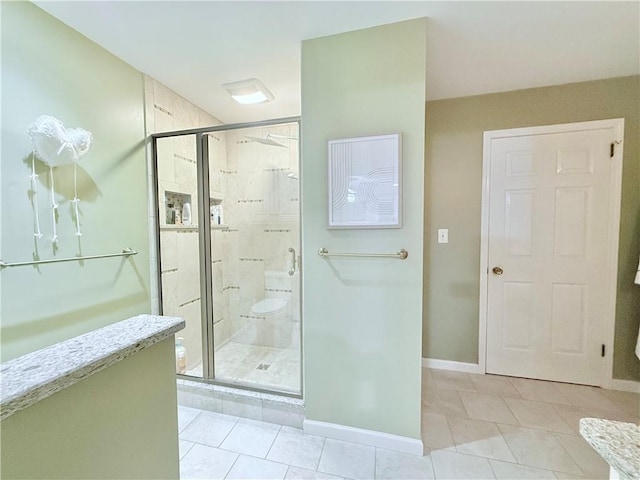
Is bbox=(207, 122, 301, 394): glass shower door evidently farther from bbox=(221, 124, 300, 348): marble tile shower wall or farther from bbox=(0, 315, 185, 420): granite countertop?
bbox=(0, 315, 185, 420): granite countertop

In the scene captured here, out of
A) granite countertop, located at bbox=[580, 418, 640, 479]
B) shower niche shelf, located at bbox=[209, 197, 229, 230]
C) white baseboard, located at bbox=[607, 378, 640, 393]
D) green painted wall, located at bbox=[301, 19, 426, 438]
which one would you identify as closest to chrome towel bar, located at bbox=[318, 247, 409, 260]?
green painted wall, located at bbox=[301, 19, 426, 438]

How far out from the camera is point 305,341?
171 cm

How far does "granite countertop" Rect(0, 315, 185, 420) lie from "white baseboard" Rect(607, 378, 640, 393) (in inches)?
122

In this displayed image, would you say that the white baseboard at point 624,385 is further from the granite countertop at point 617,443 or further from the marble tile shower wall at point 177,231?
the marble tile shower wall at point 177,231

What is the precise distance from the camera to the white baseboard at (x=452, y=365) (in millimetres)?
2393

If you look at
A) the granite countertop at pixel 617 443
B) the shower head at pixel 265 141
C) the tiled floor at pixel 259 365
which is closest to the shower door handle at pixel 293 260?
the tiled floor at pixel 259 365

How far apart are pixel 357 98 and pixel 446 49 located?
747 mm

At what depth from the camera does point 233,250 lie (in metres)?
2.61

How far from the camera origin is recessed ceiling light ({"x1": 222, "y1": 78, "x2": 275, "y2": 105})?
2115 millimetres

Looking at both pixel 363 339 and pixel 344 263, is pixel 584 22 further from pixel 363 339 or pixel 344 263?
pixel 363 339

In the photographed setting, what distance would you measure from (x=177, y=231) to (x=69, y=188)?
805 millimetres

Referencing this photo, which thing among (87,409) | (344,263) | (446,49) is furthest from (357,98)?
(87,409)

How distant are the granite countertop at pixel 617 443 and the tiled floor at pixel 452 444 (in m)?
1.04

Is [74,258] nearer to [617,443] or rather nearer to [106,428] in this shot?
[106,428]
